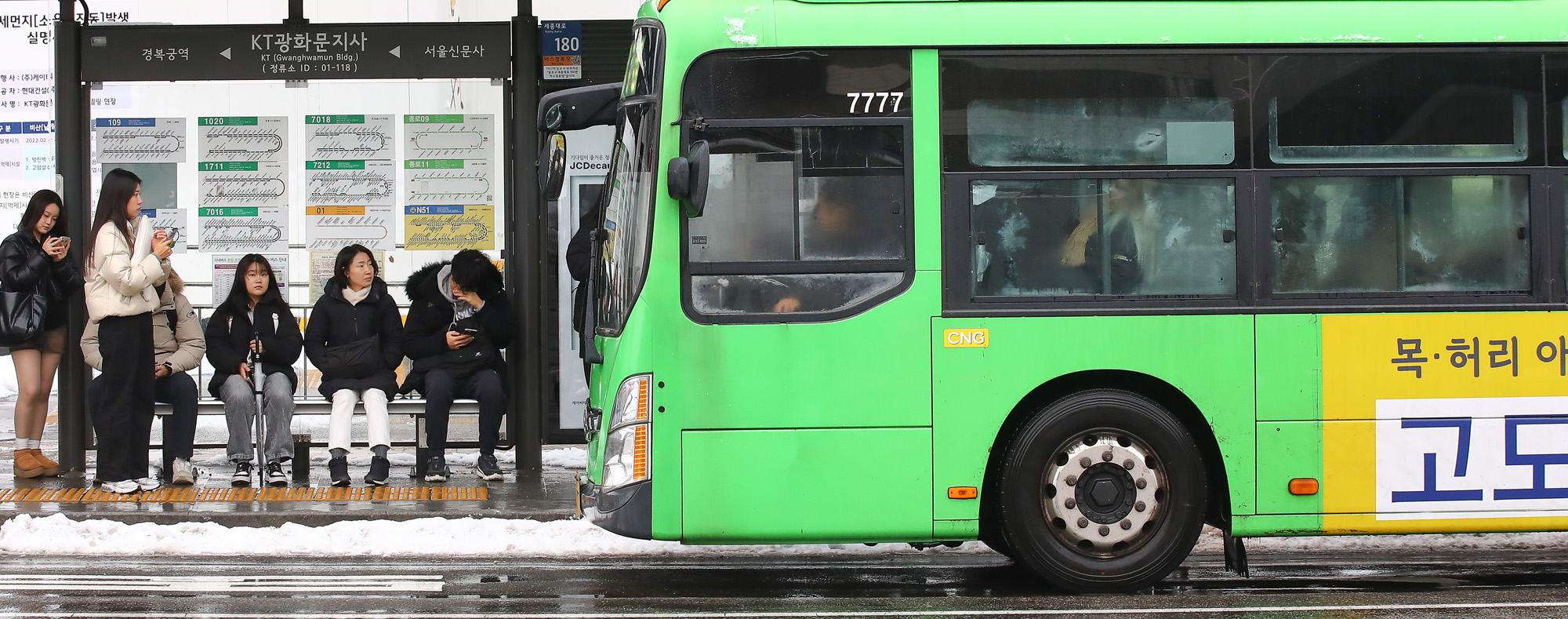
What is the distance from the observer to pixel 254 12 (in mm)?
9758

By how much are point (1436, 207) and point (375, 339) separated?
246 inches

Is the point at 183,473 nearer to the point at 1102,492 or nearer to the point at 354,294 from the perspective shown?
the point at 354,294

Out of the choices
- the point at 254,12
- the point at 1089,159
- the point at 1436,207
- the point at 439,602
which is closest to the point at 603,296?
the point at 439,602

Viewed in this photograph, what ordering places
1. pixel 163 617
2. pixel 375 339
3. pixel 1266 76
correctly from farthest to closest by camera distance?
pixel 375 339 < pixel 1266 76 < pixel 163 617

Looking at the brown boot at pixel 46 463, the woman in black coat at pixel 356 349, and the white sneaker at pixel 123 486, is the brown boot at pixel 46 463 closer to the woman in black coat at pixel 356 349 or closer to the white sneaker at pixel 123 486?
the white sneaker at pixel 123 486

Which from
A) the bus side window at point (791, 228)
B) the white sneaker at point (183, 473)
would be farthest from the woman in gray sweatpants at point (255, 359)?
the bus side window at point (791, 228)

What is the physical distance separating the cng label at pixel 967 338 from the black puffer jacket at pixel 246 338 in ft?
16.4

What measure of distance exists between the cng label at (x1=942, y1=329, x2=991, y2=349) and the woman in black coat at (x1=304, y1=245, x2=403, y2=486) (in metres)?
4.46

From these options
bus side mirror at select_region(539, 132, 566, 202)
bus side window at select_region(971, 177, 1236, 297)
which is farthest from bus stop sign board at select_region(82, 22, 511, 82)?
bus side window at select_region(971, 177, 1236, 297)

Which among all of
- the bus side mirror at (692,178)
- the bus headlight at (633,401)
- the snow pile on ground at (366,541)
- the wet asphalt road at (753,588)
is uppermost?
the bus side mirror at (692,178)

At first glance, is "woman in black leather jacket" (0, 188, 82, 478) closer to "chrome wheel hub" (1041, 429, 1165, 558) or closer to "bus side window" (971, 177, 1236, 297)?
"bus side window" (971, 177, 1236, 297)

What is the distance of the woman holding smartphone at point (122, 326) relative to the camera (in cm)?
820

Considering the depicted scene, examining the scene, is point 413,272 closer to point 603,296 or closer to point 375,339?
point 375,339

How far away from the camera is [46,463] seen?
9430 millimetres
